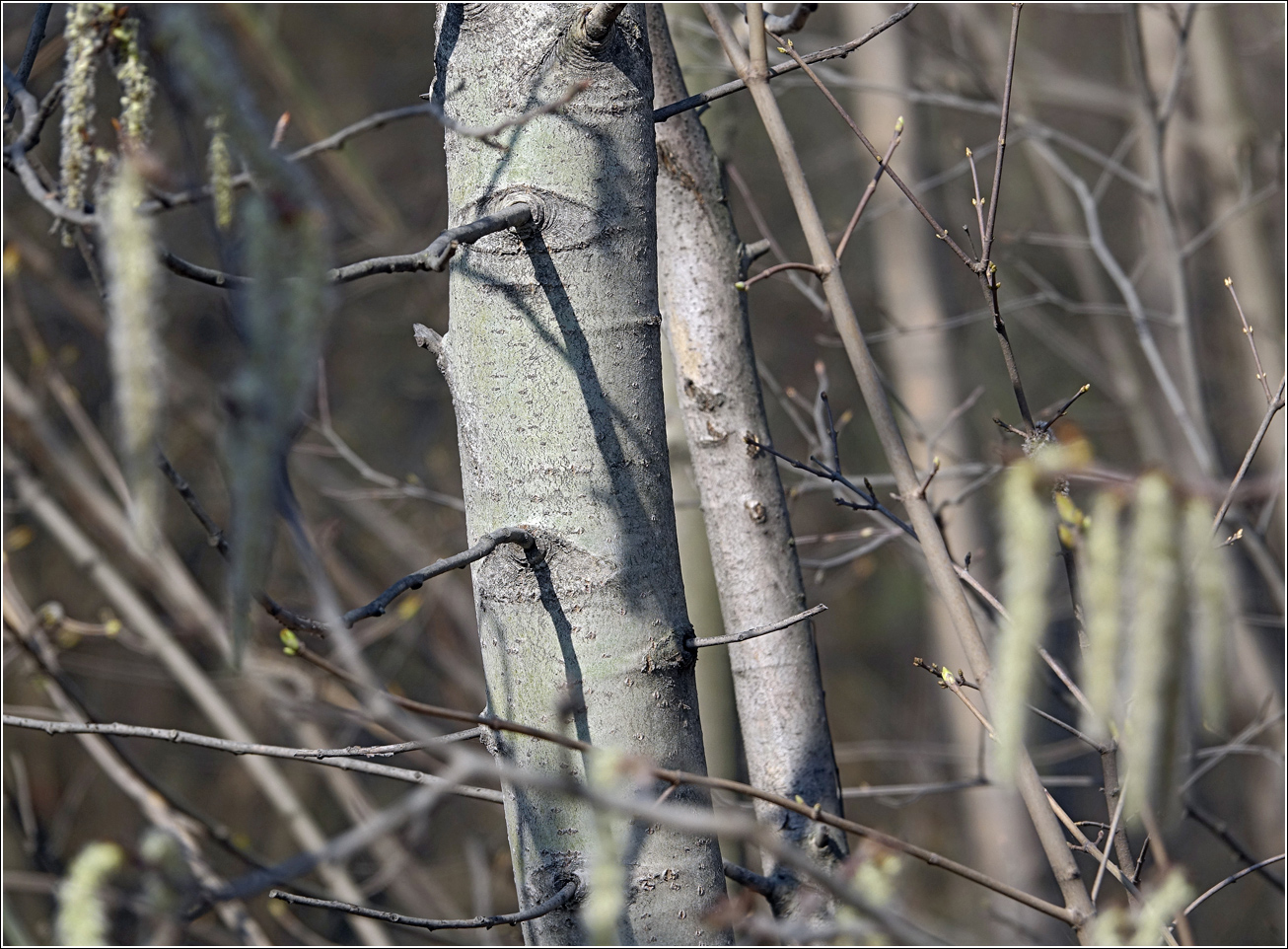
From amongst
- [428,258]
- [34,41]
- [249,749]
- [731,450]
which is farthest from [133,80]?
[731,450]

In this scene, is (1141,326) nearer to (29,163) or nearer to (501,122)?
(501,122)

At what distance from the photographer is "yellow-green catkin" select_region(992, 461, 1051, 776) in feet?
1.54

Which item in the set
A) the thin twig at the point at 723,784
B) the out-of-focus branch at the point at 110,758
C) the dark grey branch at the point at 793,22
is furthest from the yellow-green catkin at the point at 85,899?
the out-of-focus branch at the point at 110,758

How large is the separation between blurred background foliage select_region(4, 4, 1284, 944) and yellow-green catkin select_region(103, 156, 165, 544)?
54.2 inches

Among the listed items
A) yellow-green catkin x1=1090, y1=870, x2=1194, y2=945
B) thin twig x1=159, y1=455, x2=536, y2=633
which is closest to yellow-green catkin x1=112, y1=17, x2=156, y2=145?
thin twig x1=159, y1=455, x2=536, y2=633

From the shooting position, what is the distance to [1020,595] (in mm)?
473

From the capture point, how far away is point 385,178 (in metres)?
4.46

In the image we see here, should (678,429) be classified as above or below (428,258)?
below

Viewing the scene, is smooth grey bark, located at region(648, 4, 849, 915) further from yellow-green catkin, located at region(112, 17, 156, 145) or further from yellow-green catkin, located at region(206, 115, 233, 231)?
yellow-green catkin, located at region(206, 115, 233, 231)

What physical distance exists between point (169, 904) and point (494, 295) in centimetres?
55

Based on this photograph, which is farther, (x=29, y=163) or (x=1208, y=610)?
(x=29, y=163)

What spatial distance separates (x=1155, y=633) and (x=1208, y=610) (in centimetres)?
5

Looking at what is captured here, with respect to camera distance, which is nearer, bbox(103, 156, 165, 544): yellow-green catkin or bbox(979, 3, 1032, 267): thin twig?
bbox(103, 156, 165, 544): yellow-green catkin

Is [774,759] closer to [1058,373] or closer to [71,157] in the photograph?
[71,157]
